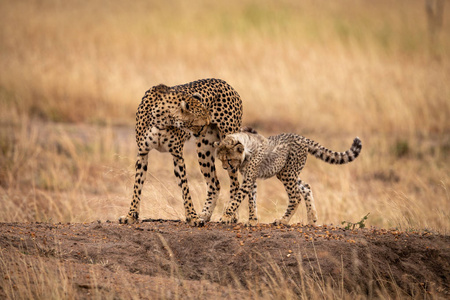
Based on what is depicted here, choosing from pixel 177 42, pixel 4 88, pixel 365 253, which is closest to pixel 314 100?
pixel 177 42

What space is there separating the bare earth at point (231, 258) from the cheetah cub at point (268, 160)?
607 mm

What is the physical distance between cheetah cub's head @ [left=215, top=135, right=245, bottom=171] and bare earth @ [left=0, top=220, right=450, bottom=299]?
Answer: 64cm

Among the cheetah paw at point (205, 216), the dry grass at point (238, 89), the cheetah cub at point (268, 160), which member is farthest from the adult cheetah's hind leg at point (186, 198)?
the dry grass at point (238, 89)

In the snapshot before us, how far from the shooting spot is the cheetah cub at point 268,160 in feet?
16.6

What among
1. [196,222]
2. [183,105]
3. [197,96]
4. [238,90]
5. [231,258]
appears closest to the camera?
[231,258]

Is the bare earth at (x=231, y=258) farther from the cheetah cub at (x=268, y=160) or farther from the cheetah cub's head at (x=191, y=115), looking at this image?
the cheetah cub's head at (x=191, y=115)

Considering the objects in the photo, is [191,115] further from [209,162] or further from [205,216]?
[205,216]

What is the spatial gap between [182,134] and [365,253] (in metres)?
1.72

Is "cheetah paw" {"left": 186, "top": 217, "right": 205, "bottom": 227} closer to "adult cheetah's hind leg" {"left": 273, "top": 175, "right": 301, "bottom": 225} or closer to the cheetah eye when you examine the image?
"adult cheetah's hind leg" {"left": 273, "top": 175, "right": 301, "bottom": 225}

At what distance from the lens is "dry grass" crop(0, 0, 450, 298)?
6.98m

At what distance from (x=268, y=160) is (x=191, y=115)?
0.76 meters

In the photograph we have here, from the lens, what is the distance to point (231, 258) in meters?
4.32

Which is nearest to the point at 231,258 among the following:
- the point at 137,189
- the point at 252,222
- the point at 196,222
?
the point at 196,222

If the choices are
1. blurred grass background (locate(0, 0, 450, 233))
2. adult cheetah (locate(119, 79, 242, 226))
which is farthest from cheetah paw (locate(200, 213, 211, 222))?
blurred grass background (locate(0, 0, 450, 233))
